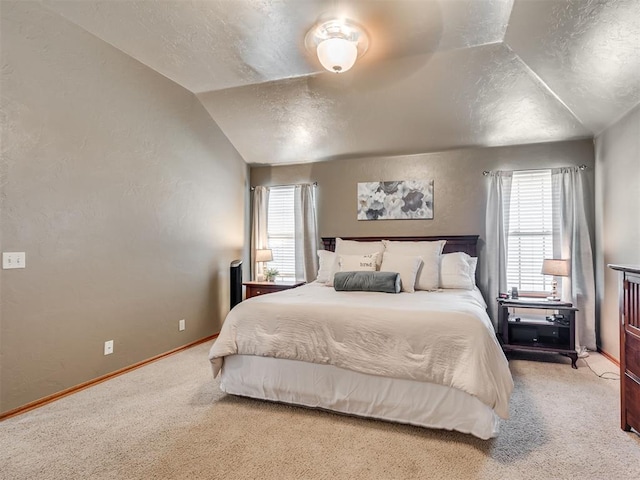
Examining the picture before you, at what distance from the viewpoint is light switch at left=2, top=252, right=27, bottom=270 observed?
240 cm

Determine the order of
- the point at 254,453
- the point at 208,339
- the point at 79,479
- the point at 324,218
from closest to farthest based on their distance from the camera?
the point at 79,479
the point at 254,453
the point at 208,339
the point at 324,218

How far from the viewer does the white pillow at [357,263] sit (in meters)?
3.71

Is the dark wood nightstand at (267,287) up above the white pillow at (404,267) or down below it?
below

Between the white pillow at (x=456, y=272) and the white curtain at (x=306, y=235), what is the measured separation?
182 centimetres

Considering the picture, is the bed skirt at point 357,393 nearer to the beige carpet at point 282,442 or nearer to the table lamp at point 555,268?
the beige carpet at point 282,442

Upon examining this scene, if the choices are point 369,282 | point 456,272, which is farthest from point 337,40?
point 456,272

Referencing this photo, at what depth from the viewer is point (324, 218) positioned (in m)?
5.01

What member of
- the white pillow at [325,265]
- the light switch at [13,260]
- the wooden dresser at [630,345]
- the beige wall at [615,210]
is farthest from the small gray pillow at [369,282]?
the light switch at [13,260]

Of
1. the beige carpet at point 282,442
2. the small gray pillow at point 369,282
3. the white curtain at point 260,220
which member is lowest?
the beige carpet at point 282,442

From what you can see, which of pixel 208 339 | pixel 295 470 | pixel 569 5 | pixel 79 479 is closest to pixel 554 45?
pixel 569 5

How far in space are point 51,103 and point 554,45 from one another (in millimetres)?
3927

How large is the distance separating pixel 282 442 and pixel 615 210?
369cm

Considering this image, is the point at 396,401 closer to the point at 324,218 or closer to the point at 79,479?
the point at 79,479

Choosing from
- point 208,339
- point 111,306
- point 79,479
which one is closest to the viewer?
point 79,479
